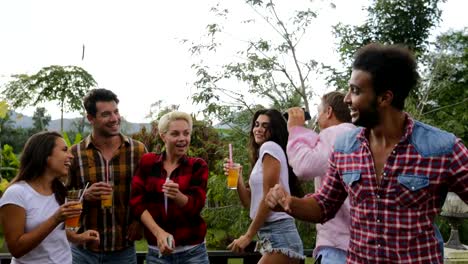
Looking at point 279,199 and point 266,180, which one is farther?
point 266,180

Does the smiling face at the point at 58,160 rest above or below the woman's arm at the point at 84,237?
above

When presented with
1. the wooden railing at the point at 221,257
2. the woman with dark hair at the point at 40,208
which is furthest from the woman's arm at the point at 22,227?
the wooden railing at the point at 221,257

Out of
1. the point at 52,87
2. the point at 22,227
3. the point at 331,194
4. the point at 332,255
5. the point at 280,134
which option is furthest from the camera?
the point at 52,87

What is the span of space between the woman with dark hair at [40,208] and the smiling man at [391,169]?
3.55 feet

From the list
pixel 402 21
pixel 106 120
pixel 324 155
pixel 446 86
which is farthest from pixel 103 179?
pixel 402 21

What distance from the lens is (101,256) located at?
8.89ft

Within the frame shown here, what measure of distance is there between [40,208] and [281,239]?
3.77ft

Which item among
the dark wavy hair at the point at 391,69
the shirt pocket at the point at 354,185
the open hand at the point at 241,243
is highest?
the dark wavy hair at the point at 391,69

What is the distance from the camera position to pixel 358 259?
1.69 m

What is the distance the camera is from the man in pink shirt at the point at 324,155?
2062 millimetres

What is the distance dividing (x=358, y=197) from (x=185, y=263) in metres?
1.17

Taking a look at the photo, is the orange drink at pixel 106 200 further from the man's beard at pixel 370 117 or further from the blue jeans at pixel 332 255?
the man's beard at pixel 370 117

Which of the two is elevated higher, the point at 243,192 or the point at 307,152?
the point at 307,152

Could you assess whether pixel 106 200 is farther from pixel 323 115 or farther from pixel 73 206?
pixel 323 115
